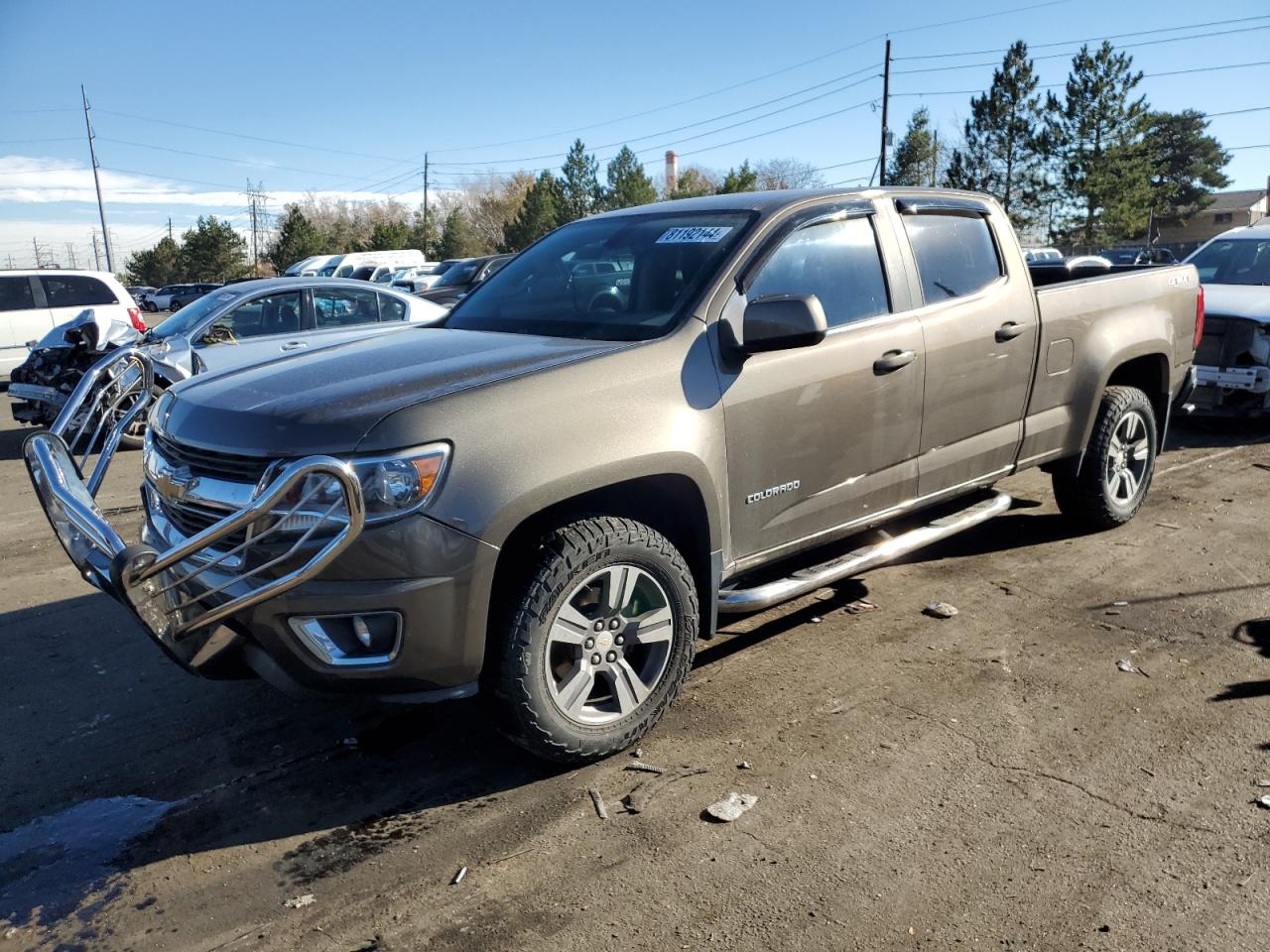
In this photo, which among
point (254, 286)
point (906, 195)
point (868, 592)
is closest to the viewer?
point (906, 195)

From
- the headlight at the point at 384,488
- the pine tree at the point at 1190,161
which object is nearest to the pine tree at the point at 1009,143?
the pine tree at the point at 1190,161

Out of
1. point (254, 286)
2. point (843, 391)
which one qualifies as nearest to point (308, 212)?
point (254, 286)

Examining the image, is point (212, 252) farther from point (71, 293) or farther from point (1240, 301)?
point (1240, 301)

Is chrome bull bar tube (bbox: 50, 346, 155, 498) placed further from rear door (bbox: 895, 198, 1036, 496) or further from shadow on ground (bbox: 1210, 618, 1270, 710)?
shadow on ground (bbox: 1210, 618, 1270, 710)

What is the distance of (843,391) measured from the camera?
4.09 metres

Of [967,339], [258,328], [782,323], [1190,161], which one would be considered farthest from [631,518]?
[1190,161]

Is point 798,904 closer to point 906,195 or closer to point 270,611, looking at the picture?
point 270,611

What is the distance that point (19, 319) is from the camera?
15.5m

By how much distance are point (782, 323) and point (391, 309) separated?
7630 mm

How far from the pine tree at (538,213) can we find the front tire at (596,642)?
59.5m

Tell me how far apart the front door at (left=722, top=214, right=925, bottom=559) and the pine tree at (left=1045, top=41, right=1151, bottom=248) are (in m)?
54.8

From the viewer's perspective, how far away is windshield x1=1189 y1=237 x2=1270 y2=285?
9953 mm

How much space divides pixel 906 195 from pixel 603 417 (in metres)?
2.29

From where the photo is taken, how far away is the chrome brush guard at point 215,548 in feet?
8.79
